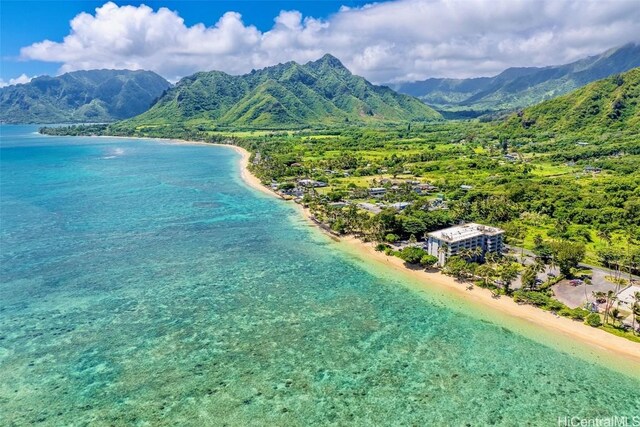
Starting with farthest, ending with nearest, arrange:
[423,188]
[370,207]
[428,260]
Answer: [423,188] → [370,207] → [428,260]

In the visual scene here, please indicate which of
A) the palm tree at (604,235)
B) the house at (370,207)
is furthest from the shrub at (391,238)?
the palm tree at (604,235)

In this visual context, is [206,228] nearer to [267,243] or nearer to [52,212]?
[267,243]

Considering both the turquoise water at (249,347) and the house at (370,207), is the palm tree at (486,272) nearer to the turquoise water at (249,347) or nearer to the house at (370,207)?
the turquoise water at (249,347)

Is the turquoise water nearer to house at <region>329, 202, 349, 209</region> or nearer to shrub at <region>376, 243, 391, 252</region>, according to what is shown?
shrub at <region>376, 243, 391, 252</region>

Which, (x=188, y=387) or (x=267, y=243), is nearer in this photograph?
(x=188, y=387)

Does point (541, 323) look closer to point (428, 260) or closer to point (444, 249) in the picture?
point (444, 249)

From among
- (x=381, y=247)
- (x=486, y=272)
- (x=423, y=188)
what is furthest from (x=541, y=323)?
(x=423, y=188)

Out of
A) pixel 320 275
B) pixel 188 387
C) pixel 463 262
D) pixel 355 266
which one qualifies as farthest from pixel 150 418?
pixel 463 262
